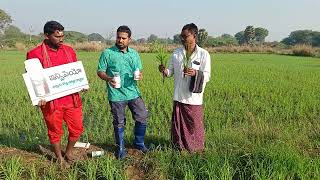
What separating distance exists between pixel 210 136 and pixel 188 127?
0.88 meters

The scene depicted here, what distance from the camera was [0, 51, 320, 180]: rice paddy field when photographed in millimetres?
3651

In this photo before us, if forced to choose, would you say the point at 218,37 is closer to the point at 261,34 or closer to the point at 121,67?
the point at 261,34

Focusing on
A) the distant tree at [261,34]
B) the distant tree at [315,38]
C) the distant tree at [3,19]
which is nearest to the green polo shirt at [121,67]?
the distant tree at [3,19]

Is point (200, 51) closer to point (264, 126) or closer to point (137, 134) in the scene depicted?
point (137, 134)

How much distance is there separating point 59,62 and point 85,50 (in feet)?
94.5

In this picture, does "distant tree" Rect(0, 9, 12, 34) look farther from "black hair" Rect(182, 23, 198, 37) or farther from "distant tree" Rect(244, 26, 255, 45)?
"black hair" Rect(182, 23, 198, 37)

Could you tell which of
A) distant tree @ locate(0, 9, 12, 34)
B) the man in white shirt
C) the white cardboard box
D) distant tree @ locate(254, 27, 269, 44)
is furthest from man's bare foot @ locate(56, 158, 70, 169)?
distant tree @ locate(254, 27, 269, 44)

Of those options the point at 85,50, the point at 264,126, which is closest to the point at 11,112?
the point at 264,126

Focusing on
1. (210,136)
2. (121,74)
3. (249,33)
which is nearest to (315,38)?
(249,33)

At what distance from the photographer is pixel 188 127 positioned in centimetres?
451

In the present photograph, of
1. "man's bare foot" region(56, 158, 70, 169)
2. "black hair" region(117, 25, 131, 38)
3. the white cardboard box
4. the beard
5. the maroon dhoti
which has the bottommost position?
"man's bare foot" region(56, 158, 70, 169)

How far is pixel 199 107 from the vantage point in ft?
14.6

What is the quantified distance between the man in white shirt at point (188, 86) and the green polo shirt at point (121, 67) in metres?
0.35

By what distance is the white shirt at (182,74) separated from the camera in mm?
4277
